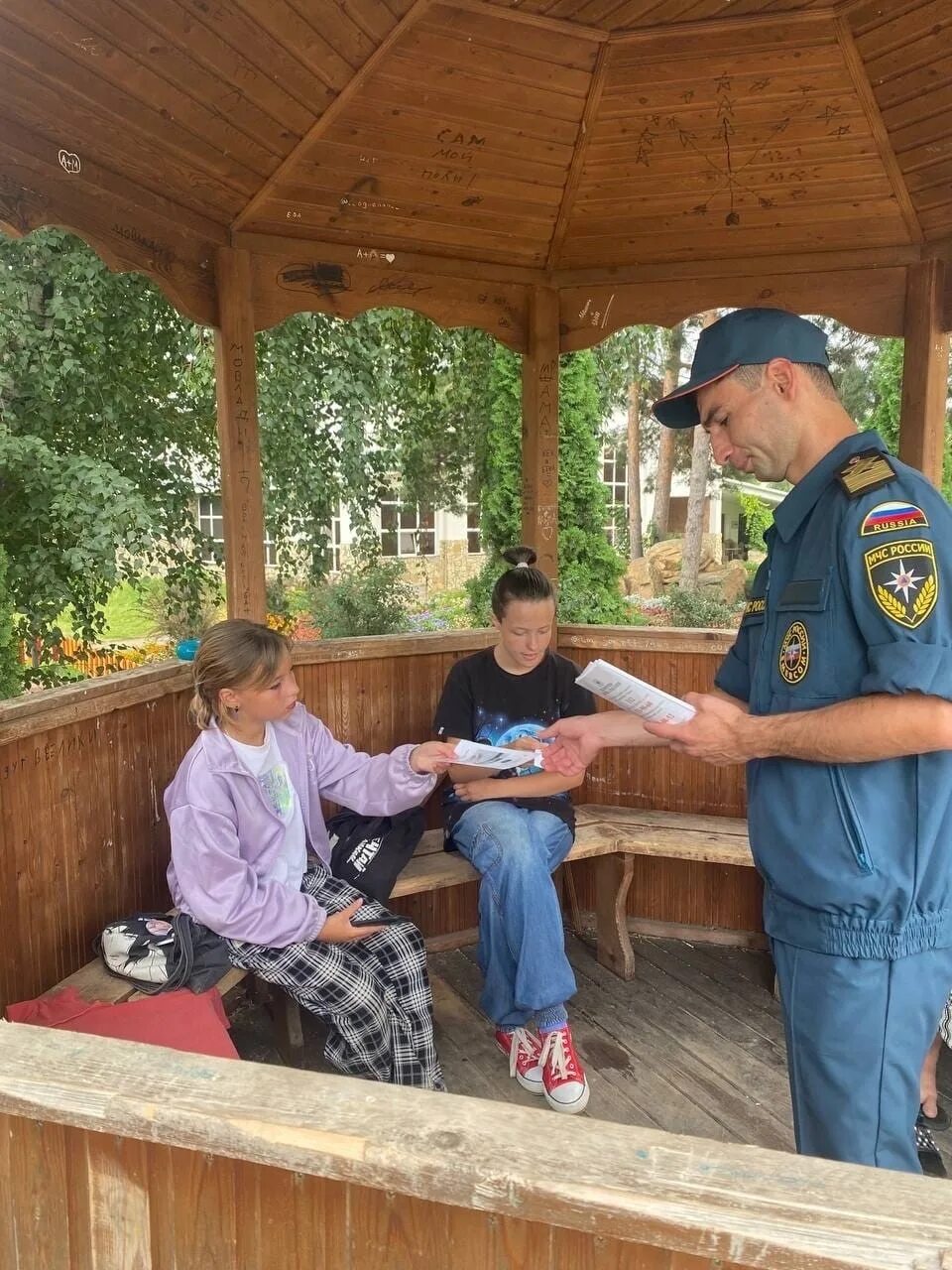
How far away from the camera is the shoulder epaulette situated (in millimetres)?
1355

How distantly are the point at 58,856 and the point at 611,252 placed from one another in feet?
9.56

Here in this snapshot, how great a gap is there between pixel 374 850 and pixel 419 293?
2118 mm

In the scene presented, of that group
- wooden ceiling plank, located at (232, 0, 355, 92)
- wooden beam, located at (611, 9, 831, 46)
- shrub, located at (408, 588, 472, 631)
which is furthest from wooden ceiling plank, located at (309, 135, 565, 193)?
shrub, located at (408, 588, 472, 631)

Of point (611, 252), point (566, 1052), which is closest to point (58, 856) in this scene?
point (566, 1052)

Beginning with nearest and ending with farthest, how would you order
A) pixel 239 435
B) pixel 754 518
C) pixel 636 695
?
pixel 636 695, pixel 239 435, pixel 754 518

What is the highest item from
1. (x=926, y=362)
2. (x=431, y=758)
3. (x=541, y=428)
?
(x=926, y=362)

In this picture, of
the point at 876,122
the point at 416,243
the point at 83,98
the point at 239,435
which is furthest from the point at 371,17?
the point at 876,122

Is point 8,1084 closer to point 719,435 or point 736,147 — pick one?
point 719,435

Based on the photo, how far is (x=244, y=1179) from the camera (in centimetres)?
91

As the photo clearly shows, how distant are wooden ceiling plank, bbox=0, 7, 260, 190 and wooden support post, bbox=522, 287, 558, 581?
4.70 feet

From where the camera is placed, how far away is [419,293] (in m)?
3.47

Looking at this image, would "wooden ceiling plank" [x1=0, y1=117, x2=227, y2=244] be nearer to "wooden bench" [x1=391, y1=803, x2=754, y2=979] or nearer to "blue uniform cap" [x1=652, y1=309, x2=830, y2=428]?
"blue uniform cap" [x1=652, y1=309, x2=830, y2=428]

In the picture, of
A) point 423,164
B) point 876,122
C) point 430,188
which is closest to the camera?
point 876,122

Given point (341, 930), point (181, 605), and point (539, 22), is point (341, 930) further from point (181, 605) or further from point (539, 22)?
point (181, 605)
